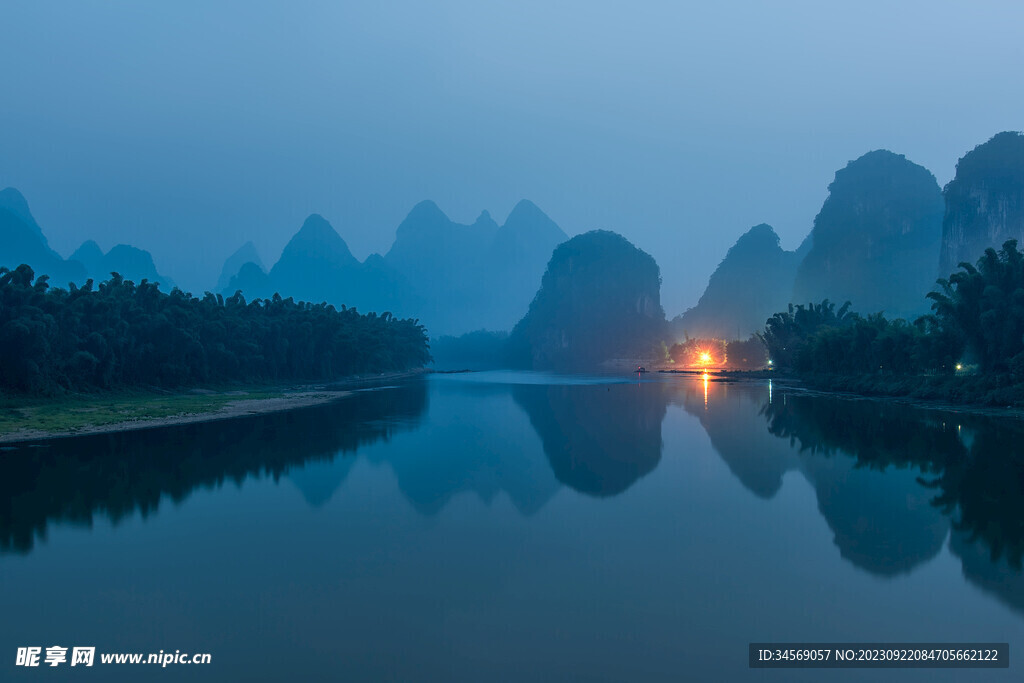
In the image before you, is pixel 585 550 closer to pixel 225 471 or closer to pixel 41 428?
pixel 225 471

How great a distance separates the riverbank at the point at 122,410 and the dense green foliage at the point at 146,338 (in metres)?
1.64

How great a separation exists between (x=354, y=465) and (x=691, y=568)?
1463cm

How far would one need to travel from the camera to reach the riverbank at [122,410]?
30.5 m

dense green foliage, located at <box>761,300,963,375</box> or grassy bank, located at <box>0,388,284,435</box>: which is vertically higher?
dense green foliage, located at <box>761,300,963,375</box>

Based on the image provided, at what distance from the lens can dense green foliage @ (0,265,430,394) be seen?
128 ft

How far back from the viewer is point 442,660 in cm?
817

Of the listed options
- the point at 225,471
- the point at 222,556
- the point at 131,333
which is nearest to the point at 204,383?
the point at 131,333

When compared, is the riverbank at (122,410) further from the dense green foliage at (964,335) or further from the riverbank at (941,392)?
the dense green foliage at (964,335)

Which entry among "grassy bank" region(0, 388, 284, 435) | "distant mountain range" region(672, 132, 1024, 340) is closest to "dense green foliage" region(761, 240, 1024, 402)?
"grassy bank" region(0, 388, 284, 435)

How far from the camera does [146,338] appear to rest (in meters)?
52.0

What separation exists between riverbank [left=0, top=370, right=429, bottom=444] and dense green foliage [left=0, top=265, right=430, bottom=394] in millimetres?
1635

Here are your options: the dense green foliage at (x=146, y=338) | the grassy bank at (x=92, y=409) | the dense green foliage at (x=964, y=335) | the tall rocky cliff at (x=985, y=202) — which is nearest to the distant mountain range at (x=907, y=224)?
the tall rocky cliff at (x=985, y=202)

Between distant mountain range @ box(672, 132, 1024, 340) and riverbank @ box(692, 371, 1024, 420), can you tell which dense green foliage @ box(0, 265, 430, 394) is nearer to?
riverbank @ box(692, 371, 1024, 420)

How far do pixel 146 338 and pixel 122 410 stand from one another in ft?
51.9
